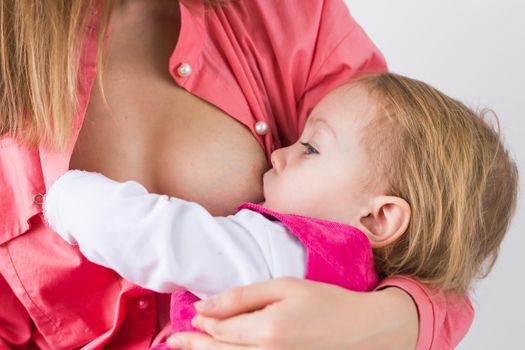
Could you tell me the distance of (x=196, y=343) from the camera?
1.17 m

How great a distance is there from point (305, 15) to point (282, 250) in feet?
1.78

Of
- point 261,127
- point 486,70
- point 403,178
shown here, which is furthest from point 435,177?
point 486,70

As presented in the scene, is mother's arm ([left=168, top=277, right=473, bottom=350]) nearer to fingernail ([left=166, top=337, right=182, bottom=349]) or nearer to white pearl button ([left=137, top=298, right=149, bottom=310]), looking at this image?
fingernail ([left=166, top=337, right=182, bottom=349])

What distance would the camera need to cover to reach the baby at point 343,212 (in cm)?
121

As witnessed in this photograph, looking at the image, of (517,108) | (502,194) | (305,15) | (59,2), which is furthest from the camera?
(517,108)

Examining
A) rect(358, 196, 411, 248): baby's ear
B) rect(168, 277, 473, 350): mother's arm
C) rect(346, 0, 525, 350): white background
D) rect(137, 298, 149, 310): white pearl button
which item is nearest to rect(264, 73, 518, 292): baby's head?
rect(358, 196, 411, 248): baby's ear

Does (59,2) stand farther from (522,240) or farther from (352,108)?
(522,240)

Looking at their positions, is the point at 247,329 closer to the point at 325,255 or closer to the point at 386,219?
the point at 325,255

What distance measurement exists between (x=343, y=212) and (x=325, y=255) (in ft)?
0.45

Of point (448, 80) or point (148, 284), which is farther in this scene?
point (448, 80)

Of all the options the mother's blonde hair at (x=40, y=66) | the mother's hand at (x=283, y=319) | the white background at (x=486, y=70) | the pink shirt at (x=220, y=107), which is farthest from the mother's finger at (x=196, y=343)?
the white background at (x=486, y=70)

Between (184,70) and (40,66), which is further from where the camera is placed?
(184,70)

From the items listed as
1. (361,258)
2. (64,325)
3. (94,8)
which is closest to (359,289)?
(361,258)

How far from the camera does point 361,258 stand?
1.30 m
